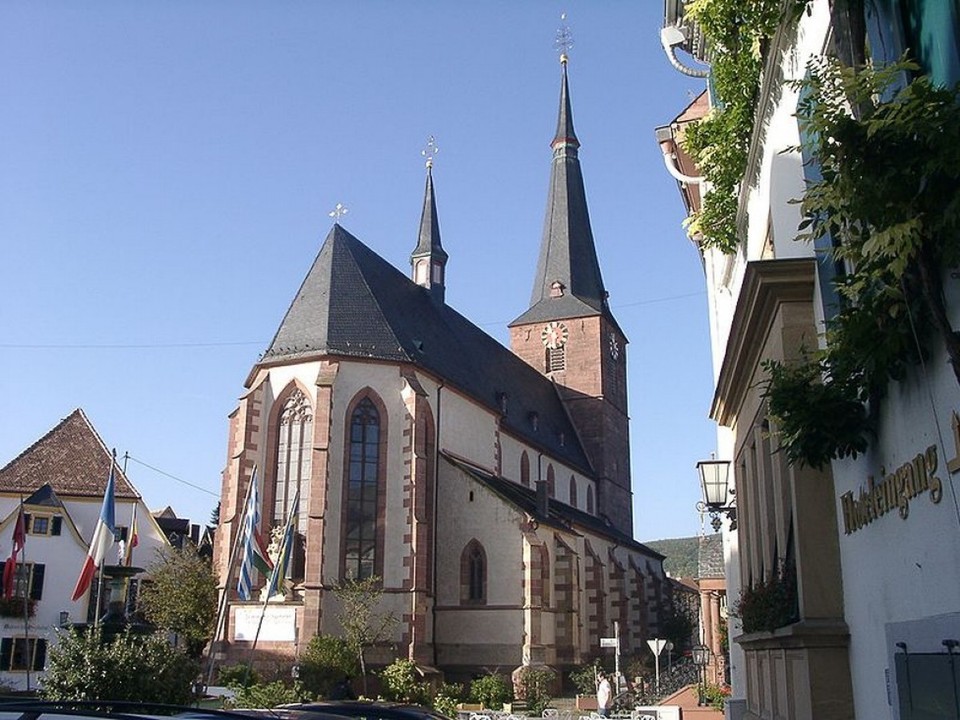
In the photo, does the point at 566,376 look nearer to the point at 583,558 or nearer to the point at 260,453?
the point at 583,558

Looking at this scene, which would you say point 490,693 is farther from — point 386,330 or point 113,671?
point 113,671

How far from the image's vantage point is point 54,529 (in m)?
37.6

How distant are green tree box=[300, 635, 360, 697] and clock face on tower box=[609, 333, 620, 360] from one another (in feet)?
100

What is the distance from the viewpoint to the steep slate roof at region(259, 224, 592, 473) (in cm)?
3638

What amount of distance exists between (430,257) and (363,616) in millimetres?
28147

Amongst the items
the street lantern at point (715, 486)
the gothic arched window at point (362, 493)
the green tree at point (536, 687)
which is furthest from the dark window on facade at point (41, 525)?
the street lantern at point (715, 486)

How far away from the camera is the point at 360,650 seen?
31062mm

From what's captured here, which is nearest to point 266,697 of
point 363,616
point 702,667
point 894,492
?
point 363,616

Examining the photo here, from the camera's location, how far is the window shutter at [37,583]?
36781 mm

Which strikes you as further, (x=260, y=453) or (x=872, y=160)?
(x=260, y=453)

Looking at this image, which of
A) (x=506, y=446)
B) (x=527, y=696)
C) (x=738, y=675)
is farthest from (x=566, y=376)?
(x=738, y=675)

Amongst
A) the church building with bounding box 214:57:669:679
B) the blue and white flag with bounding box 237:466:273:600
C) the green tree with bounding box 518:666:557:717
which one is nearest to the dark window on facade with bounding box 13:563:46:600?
the church building with bounding box 214:57:669:679

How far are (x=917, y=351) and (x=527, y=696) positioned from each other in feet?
91.2

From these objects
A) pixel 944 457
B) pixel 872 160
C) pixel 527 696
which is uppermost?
pixel 872 160
